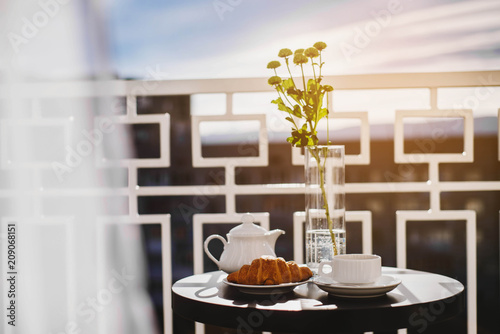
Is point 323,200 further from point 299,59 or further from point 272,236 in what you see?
point 299,59

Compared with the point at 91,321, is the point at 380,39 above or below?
above

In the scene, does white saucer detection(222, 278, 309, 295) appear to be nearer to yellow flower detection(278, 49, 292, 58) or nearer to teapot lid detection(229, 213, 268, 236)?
teapot lid detection(229, 213, 268, 236)

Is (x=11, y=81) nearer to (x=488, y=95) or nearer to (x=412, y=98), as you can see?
(x=412, y=98)

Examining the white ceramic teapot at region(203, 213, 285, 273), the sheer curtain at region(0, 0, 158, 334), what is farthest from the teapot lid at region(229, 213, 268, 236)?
the sheer curtain at region(0, 0, 158, 334)

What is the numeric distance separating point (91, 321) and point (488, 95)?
1547mm

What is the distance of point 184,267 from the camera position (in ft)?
67.1

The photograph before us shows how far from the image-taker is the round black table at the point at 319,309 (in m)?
0.93

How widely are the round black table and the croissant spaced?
0.03 m

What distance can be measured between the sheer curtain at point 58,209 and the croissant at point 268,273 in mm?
792

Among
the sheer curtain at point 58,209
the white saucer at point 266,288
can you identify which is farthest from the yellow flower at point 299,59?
the sheer curtain at point 58,209

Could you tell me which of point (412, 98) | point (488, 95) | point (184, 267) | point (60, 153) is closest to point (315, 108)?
point (412, 98)

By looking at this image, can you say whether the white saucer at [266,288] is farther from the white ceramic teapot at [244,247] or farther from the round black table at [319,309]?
the white ceramic teapot at [244,247]

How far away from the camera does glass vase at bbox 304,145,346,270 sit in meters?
1.26

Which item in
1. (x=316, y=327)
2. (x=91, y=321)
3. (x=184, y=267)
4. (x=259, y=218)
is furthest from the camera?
(x=184, y=267)
